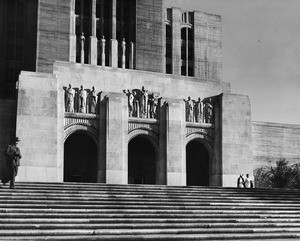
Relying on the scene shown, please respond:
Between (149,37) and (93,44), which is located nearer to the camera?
(149,37)

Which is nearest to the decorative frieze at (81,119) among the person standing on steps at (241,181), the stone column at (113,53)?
the person standing on steps at (241,181)

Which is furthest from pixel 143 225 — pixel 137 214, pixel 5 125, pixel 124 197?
pixel 5 125

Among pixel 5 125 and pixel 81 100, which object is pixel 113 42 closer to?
pixel 81 100

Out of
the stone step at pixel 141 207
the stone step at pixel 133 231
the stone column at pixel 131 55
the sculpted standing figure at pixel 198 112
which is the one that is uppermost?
the stone column at pixel 131 55

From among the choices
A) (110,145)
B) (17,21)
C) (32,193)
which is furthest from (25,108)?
(17,21)

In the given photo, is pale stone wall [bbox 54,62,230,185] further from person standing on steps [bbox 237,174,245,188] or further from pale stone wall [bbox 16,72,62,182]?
pale stone wall [bbox 16,72,62,182]

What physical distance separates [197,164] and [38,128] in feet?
38.4

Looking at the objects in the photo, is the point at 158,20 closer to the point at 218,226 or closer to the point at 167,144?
the point at 167,144

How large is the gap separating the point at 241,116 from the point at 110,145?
9.56 metres

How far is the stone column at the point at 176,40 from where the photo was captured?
61.7 meters

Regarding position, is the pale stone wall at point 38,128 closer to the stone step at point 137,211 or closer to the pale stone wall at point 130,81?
the pale stone wall at point 130,81

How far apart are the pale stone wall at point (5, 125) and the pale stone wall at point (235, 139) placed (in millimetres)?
13505

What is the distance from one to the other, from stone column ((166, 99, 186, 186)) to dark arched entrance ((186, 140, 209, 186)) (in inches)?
95.0

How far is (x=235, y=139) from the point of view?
37688 millimetres
